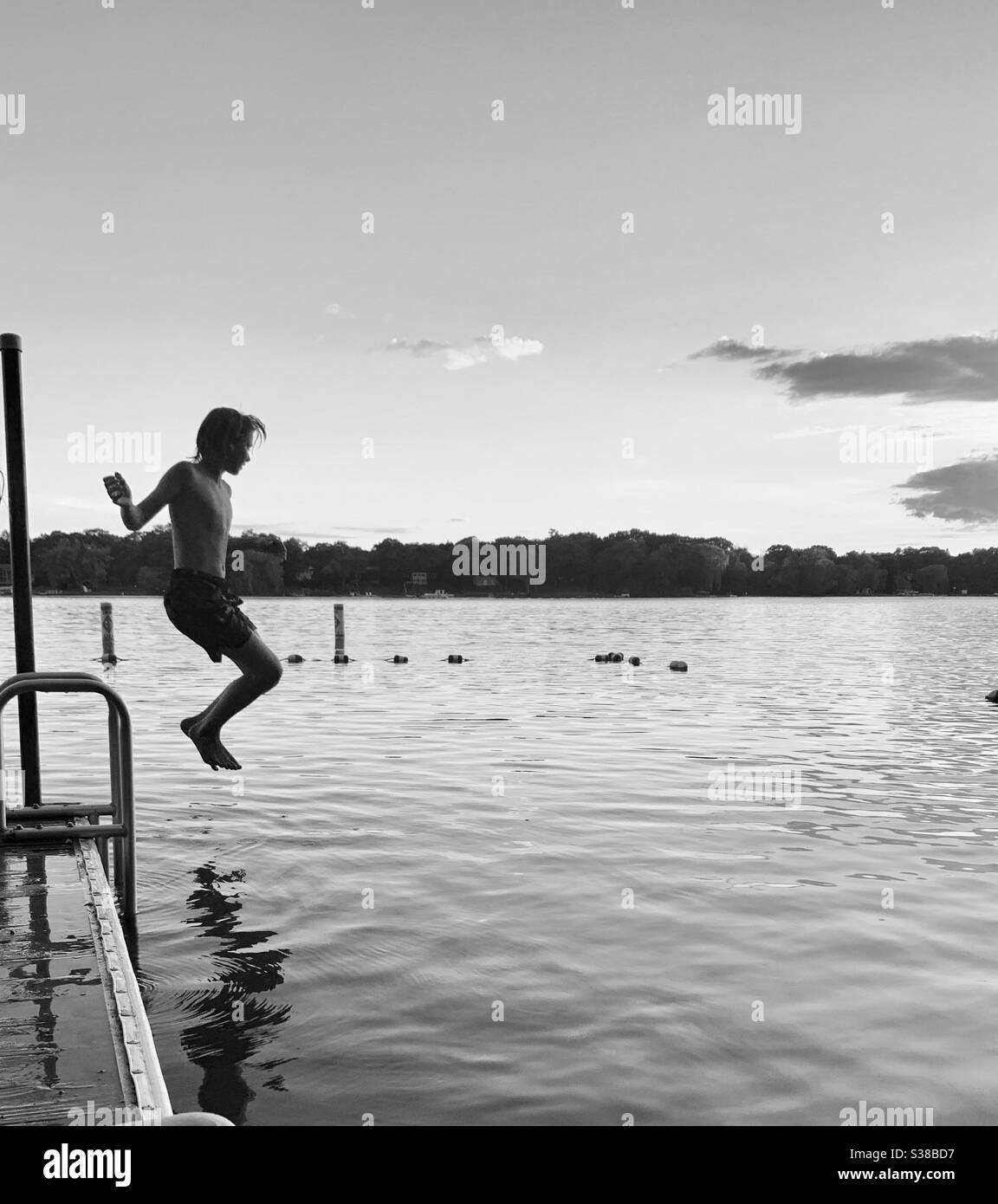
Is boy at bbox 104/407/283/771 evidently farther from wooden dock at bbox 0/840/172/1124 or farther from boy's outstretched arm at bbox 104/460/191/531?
wooden dock at bbox 0/840/172/1124

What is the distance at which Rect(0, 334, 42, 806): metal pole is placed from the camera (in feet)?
24.1

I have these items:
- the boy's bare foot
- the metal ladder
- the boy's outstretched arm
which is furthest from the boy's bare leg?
the boy's outstretched arm

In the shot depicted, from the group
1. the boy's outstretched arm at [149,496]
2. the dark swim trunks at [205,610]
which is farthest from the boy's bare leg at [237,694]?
the boy's outstretched arm at [149,496]

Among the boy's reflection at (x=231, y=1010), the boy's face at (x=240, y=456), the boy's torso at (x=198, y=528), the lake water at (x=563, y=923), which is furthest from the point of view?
the boy's face at (x=240, y=456)

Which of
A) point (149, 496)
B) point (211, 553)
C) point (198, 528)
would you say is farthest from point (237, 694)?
point (149, 496)

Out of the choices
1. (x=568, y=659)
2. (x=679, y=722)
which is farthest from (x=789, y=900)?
(x=568, y=659)

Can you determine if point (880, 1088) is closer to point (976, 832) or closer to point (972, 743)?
point (976, 832)

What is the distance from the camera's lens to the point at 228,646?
6.94m

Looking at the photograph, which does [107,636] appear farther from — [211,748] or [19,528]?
[211,748]

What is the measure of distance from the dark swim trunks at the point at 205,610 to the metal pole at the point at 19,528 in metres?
1.14

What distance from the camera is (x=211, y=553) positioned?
6996 mm

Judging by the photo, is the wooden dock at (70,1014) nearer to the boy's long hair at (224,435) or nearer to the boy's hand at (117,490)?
the boy's hand at (117,490)

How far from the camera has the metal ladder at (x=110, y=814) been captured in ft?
21.8
